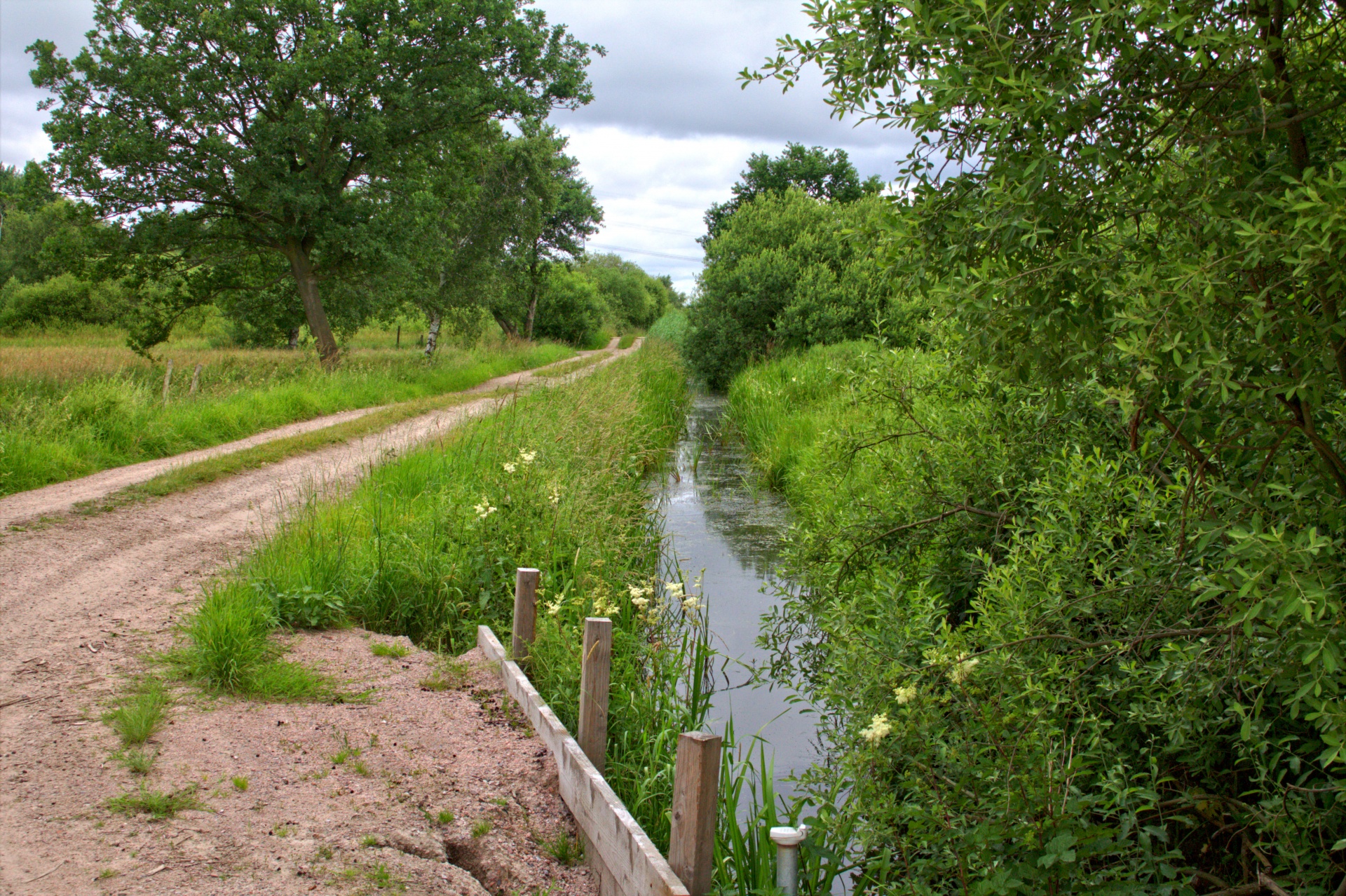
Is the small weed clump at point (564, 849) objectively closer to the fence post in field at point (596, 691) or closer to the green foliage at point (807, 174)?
the fence post in field at point (596, 691)

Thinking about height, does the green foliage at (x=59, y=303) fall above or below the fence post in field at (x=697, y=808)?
above

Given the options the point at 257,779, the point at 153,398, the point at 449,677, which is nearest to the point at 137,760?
the point at 257,779

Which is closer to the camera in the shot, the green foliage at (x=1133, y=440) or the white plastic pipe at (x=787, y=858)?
the green foliage at (x=1133, y=440)

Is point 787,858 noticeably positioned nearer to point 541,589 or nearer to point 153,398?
point 541,589

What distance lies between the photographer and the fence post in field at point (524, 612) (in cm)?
523

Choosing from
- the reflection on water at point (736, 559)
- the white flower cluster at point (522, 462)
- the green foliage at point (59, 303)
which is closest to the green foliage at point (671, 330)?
the reflection on water at point (736, 559)

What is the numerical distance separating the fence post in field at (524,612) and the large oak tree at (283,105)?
49.0 feet

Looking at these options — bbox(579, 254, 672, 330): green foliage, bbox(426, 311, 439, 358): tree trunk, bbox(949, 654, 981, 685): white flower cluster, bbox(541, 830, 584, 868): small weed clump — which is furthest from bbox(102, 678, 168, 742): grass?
bbox(579, 254, 672, 330): green foliage

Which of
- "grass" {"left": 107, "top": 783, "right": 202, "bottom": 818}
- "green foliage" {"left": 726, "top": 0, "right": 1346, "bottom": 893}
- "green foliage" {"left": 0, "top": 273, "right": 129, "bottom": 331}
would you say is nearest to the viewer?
"green foliage" {"left": 726, "top": 0, "right": 1346, "bottom": 893}

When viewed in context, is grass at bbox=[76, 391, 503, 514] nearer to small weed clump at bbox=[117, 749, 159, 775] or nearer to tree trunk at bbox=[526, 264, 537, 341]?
small weed clump at bbox=[117, 749, 159, 775]

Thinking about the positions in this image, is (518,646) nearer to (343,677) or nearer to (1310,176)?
(343,677)

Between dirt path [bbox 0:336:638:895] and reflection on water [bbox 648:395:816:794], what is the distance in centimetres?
164

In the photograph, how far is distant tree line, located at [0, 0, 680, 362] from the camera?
16.4m

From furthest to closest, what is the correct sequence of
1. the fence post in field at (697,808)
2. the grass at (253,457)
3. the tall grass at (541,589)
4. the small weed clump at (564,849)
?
the grass at (253,457) < the tall grass at (541,589) < the small weed clump at (564,849) < the fence post in field at (697,808)
